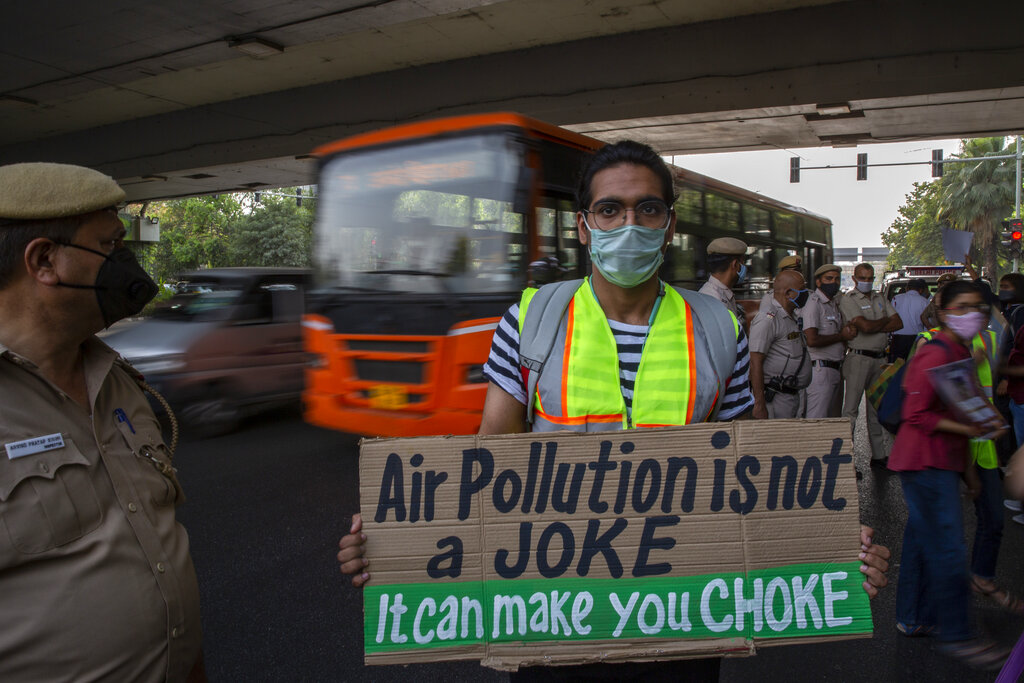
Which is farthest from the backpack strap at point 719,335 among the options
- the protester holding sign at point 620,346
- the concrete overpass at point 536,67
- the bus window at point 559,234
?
the concrete overpass at point 536,67

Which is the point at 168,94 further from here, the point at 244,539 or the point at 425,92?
the point at 244,539

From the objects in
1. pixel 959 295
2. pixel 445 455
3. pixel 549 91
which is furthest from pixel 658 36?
pixel 445 455

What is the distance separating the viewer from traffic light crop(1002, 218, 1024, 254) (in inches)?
878

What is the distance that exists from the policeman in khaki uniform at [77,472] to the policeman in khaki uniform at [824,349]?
597 cm

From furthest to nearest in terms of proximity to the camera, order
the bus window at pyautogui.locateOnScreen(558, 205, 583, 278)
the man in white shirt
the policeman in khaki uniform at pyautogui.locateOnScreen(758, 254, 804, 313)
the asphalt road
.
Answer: the man in white shirt → the bus window at pyautogui.locateOnScreen(558, 205, 583, 278) → the policeman in khaki uniform at pyautogui.locateOnScreen(758, 254, 804, 313) → the asphalt road

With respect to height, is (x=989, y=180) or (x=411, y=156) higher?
(x=989, y=180)

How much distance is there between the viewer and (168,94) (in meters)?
14.9

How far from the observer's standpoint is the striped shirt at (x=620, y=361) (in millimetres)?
1976

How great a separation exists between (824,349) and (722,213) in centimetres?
492

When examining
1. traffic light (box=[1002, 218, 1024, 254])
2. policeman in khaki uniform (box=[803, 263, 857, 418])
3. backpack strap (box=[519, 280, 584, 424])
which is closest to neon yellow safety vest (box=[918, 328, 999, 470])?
policeman in khaki uniform (box=[803, 263, 857, 418])

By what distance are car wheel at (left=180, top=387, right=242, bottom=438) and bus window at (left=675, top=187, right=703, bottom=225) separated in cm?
615

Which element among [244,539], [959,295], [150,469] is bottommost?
[244,539]

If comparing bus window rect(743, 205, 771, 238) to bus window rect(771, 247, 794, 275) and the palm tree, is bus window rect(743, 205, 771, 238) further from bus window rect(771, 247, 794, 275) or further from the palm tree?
the palm tree

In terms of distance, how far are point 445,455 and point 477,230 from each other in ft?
17.2
